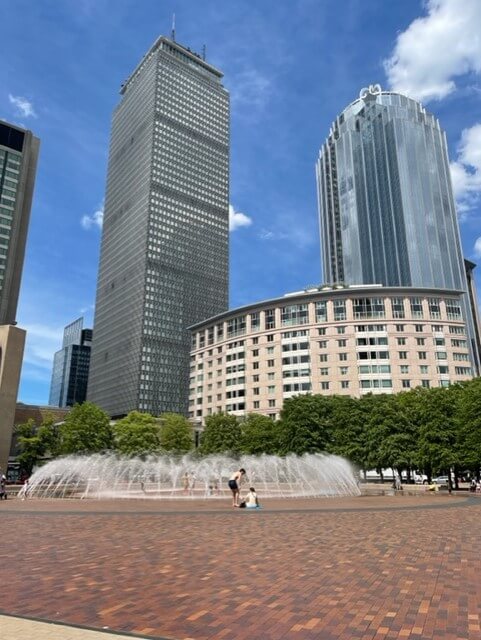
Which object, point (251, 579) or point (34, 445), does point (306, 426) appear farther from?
point (251, 579)

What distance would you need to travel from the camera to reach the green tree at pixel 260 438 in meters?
65.0

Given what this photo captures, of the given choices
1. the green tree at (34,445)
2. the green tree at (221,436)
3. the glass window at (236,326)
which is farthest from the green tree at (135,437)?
the glass window at (236,326)

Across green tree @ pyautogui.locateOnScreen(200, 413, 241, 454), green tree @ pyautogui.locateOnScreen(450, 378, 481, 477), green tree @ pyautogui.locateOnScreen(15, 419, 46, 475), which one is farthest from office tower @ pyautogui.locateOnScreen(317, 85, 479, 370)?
green tree @ pyautogui.locateOnScreen(15, 419, 46, 475)

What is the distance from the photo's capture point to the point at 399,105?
188 meters

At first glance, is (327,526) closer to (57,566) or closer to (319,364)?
(57,566)

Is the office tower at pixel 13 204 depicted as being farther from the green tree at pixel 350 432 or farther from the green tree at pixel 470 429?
the green tree at pixel 470 429

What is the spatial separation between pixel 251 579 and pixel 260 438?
60.0 m

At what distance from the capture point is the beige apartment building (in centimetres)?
8756

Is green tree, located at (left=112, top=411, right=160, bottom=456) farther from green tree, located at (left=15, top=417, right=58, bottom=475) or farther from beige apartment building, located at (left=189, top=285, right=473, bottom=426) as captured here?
beige apartment building, located at (left=189, top=285, right=473, bottom=426)

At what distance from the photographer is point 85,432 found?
61375mm

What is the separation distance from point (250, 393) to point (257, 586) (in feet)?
291

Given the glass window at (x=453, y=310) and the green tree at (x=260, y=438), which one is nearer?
the green tree at (x=260, y=438)

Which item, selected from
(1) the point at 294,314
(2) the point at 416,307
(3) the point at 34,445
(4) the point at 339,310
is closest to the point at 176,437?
(3) the point at 34,445

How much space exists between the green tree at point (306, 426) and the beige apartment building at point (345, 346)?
89.7ft
